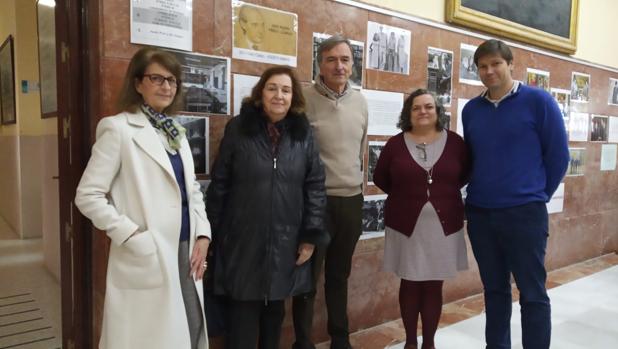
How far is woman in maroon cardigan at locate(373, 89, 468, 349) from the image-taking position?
231 cm

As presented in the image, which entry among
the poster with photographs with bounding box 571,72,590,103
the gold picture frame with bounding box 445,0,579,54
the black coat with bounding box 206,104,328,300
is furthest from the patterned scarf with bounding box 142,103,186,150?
the poster with photographs with bounding box 571,72,590,103

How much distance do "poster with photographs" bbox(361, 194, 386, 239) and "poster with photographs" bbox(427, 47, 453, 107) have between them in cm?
90

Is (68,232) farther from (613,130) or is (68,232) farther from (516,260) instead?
(613,130)

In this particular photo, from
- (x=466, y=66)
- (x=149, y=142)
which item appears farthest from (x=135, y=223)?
(x=466, y=66)

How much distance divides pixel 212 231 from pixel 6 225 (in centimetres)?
520

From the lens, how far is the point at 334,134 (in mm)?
2340

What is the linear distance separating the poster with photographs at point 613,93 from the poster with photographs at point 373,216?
3406 mm

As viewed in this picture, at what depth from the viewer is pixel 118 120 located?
5.28 feet

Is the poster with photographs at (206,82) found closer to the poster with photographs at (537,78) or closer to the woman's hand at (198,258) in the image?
the woman's hand at (198,258)

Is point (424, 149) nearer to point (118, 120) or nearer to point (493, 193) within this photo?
point (493, 193)

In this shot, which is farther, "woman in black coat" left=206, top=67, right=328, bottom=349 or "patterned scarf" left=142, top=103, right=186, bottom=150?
"woman in black coat" left=206, top=67, right=328, bottom=349

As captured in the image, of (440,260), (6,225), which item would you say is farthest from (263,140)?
(6,225)

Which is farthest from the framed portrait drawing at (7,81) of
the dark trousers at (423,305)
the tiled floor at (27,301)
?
the dark trousers at (423,305)

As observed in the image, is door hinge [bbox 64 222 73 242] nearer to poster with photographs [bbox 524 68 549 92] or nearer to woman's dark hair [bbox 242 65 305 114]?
woman's dark hair [bbox 242 65 305 114]
